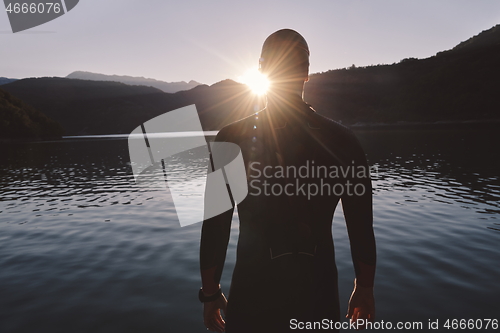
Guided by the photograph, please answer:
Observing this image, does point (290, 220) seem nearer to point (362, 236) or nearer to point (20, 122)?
point (362, 236)

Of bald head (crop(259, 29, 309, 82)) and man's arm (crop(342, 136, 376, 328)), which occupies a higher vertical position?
bald head (crop(259, 29, 309, 82))

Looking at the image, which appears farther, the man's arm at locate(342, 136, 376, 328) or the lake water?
the lake water

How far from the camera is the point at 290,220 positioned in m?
1.97

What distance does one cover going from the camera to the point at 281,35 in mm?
2068

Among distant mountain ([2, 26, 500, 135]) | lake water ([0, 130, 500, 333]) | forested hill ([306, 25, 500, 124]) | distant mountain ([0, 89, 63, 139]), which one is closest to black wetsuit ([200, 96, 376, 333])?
lake water ([0, 130, 500, 333])

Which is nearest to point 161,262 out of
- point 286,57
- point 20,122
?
point 286,57

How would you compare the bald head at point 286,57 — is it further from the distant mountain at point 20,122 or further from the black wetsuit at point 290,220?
the distant mountain at point 20,122

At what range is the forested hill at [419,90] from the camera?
130250mm

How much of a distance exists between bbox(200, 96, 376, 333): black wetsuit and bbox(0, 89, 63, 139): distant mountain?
135 metres

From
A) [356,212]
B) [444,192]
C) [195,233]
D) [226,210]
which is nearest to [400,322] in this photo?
[356,212]

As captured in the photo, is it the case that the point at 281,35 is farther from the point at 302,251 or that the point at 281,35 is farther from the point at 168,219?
the point at 168,219

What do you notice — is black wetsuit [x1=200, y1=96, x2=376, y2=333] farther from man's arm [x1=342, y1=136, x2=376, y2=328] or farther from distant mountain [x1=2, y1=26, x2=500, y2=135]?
distant mountain [x1=2, y1=26, x2=500, y2=135]

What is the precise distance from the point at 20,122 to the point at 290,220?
14032 cm

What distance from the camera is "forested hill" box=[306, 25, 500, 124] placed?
427 feet
